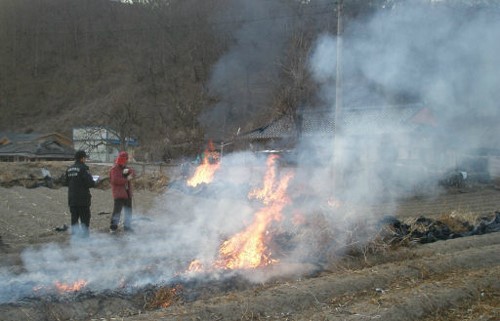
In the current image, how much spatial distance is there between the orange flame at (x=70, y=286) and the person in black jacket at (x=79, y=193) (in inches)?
129

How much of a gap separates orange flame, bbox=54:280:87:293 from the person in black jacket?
329 cm

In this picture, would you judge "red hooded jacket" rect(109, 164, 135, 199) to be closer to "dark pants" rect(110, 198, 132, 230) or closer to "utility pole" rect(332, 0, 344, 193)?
"dark pants" rect(110, 198, 132, 230)

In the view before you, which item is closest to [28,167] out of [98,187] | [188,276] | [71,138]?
[98,187]

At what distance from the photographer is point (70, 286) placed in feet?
21.2

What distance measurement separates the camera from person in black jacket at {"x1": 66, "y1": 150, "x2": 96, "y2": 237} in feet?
31.6

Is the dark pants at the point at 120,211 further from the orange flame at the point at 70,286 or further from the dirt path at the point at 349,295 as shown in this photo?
the orange flame at the point at 70,286

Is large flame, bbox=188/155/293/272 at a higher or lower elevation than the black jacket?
lower

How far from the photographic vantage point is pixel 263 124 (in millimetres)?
23656

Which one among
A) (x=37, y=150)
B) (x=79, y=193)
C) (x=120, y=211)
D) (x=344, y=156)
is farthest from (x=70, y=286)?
(x=37, y=150)

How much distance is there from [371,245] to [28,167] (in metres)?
29.8

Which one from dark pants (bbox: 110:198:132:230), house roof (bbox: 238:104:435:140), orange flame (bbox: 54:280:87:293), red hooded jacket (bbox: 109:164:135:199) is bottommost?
orange flame (bbox: 54:280:87:293)

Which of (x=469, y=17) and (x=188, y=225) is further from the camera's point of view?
(x=469, y=17)

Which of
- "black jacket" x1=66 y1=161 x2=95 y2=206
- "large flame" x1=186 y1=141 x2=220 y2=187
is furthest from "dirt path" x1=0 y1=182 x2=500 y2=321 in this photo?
"large flame" x1=186 y1=141 x2=220 y2=187

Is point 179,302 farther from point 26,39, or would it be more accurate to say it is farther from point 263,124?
point 26,39
